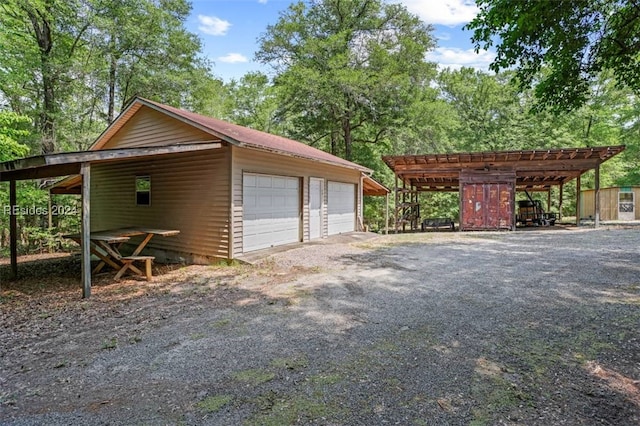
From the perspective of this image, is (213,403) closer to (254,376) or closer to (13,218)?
(254,376)

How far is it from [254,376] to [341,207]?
10.2 metres

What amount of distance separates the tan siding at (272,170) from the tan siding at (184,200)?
224 millimetres

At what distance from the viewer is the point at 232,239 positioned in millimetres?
7930

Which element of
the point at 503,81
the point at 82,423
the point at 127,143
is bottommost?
the point at 82,423

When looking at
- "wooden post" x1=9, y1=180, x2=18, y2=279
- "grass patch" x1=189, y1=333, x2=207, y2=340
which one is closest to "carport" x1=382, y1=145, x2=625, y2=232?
"wooden post" x1=9, y1=180, x2=18, y2=279

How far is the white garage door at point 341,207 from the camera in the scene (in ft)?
40.2

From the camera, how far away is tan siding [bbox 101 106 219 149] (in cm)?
875

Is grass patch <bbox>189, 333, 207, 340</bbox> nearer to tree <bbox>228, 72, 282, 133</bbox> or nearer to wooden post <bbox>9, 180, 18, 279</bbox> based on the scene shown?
wooden post <bbox>9, 180, 18, 279</bbox>

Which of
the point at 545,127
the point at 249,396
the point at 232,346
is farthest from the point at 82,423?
the point at 545,127

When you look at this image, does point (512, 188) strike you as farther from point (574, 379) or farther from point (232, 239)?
point (574, 379)

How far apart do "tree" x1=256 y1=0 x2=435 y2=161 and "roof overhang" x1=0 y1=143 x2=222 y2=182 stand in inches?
535

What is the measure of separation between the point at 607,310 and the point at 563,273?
7.59 feet

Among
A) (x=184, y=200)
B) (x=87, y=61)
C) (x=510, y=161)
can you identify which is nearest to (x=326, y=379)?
(x=184, y=200)

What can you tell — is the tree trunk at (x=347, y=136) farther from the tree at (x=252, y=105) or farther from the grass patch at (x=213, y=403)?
the grass patch at (x=213, y=403)
